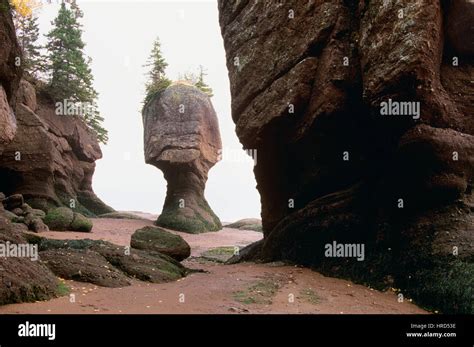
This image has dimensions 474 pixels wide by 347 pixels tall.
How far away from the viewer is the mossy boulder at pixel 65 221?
21.2 meters

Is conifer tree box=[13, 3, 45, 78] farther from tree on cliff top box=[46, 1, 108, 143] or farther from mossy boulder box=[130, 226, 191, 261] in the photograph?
mossy boulder box=[130, 226, 191, 261]

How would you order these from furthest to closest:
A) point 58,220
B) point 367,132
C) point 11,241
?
point 58,220, point 367,132, point 11,241

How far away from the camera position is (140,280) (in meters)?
10.9

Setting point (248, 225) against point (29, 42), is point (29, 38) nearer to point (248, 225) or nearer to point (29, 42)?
point (29, 42)

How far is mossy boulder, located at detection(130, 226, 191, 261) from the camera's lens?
577 inches

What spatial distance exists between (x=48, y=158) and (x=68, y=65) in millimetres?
10936

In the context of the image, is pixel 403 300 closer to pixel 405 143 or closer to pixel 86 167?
pixel 405 143

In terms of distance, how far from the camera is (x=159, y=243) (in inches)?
592

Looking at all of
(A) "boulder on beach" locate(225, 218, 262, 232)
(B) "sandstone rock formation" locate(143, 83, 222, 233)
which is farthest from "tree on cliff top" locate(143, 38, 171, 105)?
(A) "boulder on beach" locate(225, 218, 262, 232)

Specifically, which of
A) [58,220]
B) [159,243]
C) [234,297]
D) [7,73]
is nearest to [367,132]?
[234,297]

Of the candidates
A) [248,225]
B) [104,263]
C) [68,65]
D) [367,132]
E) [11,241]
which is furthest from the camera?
[248,225]

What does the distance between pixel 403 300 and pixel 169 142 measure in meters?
27.1

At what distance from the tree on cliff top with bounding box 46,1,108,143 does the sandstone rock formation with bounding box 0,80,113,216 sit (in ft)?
4.85

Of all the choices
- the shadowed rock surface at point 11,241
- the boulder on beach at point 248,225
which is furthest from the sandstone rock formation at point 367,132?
the boulder on beach at point 248,225
